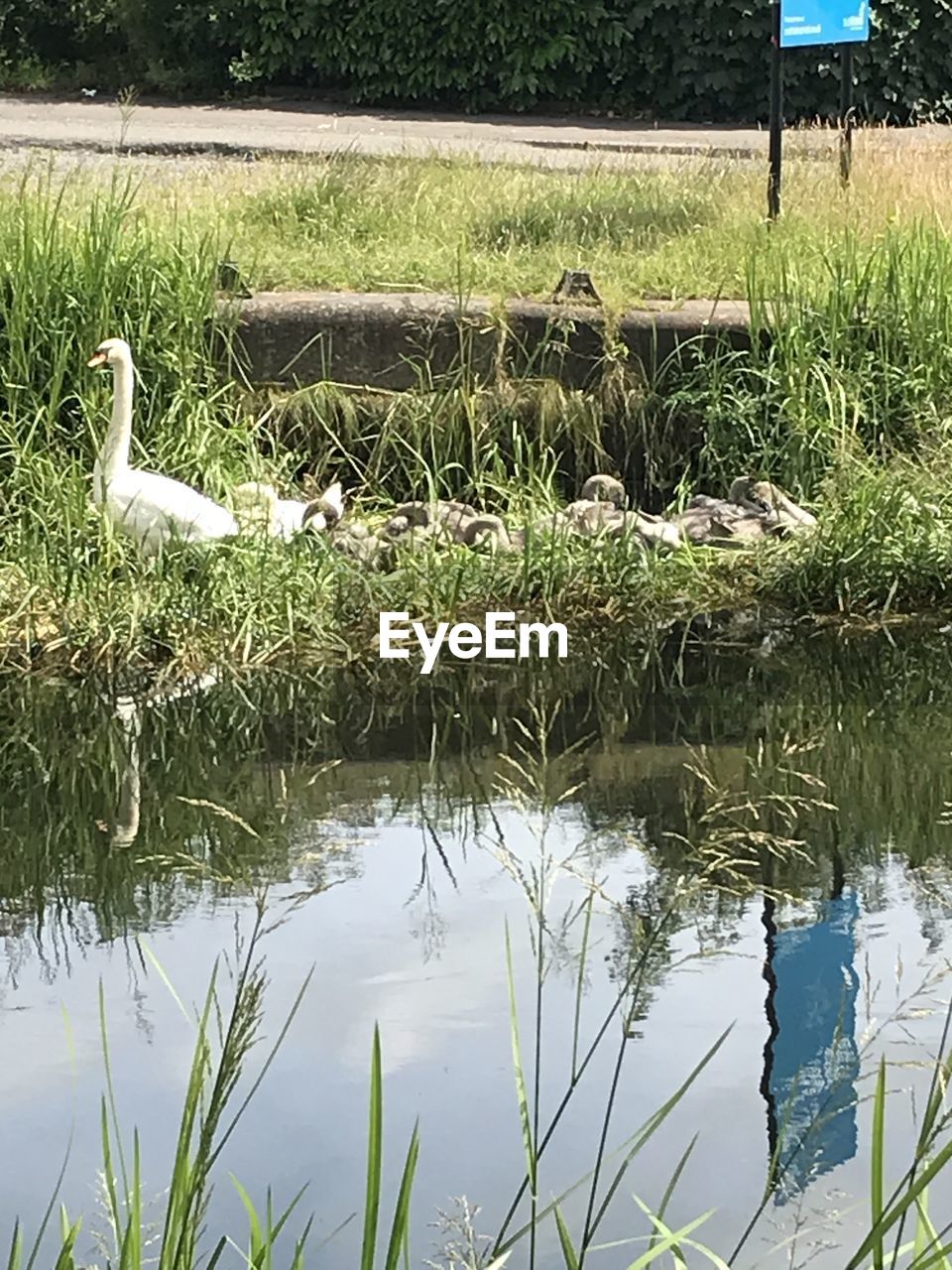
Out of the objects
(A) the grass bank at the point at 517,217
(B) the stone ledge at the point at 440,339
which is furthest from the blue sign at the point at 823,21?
(B) the stone ledge at the point at 440,339

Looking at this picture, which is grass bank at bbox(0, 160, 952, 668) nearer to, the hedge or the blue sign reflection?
the blue sign reflection

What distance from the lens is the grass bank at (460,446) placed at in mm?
6211

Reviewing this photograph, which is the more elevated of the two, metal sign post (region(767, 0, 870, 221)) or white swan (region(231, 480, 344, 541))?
metal sign post (region(767, 0, 870, 221))

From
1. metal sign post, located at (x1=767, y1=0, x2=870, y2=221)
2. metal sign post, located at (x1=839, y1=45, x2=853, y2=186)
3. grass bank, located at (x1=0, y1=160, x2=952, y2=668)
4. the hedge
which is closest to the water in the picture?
grass bank, located at (x1=0, y1=160, x2=952, y2=668)

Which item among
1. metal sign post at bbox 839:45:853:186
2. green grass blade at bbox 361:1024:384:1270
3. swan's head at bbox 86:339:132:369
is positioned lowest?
green grass blade at bbox 361:1024:384:1270

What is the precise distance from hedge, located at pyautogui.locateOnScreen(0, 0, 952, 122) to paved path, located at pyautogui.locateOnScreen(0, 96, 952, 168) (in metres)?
0.37

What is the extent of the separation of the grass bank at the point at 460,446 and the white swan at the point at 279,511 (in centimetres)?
12

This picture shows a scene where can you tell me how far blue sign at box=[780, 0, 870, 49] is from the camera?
880 cm

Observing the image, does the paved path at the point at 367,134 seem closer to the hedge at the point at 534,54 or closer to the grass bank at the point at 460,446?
the hedge at the point at 534,54

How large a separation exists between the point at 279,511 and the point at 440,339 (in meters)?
1.13

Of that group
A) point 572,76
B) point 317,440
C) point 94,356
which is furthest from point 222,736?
point 572,76

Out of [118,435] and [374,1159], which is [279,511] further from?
[374,1159]

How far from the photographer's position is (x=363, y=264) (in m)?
8.14

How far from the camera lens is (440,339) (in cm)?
743
